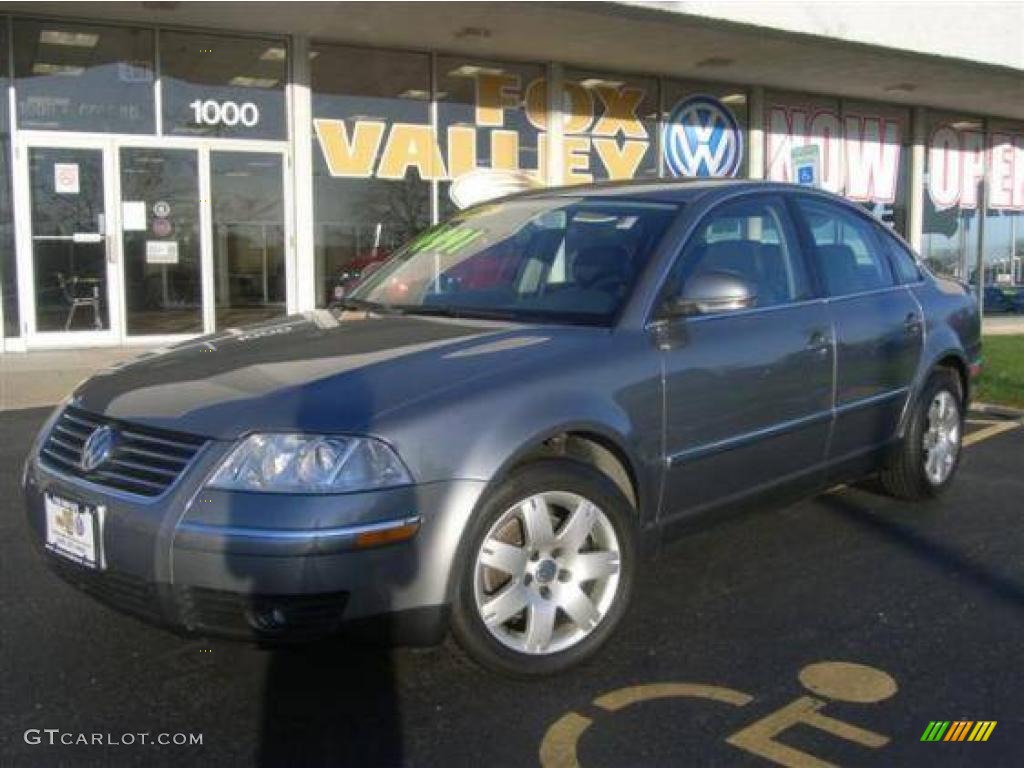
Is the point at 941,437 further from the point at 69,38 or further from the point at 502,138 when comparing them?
the point at 69,38

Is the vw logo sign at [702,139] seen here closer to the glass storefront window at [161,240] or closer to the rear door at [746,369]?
the glass storefront window at [161,240]

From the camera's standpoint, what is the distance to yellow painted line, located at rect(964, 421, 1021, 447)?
7.16 metres

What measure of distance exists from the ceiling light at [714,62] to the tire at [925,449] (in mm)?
10043

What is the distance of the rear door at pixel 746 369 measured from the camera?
3.81 m

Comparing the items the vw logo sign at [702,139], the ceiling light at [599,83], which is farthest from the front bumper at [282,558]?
the vw logo sign at [702,139]

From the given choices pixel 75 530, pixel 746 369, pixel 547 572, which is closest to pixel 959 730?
pixel 547 572

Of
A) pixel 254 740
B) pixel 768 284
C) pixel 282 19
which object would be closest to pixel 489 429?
pixel 254 740

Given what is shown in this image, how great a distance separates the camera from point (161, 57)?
1238cm

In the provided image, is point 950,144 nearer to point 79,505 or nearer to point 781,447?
point 781,447

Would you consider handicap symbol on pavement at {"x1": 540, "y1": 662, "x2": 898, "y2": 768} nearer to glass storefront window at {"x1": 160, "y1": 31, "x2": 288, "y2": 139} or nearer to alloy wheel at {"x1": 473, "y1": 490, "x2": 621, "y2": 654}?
alloy wheel at {"x1": 473, "y1": 490, "x2": 621, "y2": 654}

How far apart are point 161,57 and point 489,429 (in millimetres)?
10778

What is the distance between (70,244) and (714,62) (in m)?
8.82

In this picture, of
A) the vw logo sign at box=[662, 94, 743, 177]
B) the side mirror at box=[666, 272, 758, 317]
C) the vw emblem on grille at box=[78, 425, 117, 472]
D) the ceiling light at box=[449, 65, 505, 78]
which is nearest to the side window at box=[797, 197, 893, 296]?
the side mirror at box=[666, 272, 758, 317]

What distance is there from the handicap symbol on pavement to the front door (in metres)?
10.6
